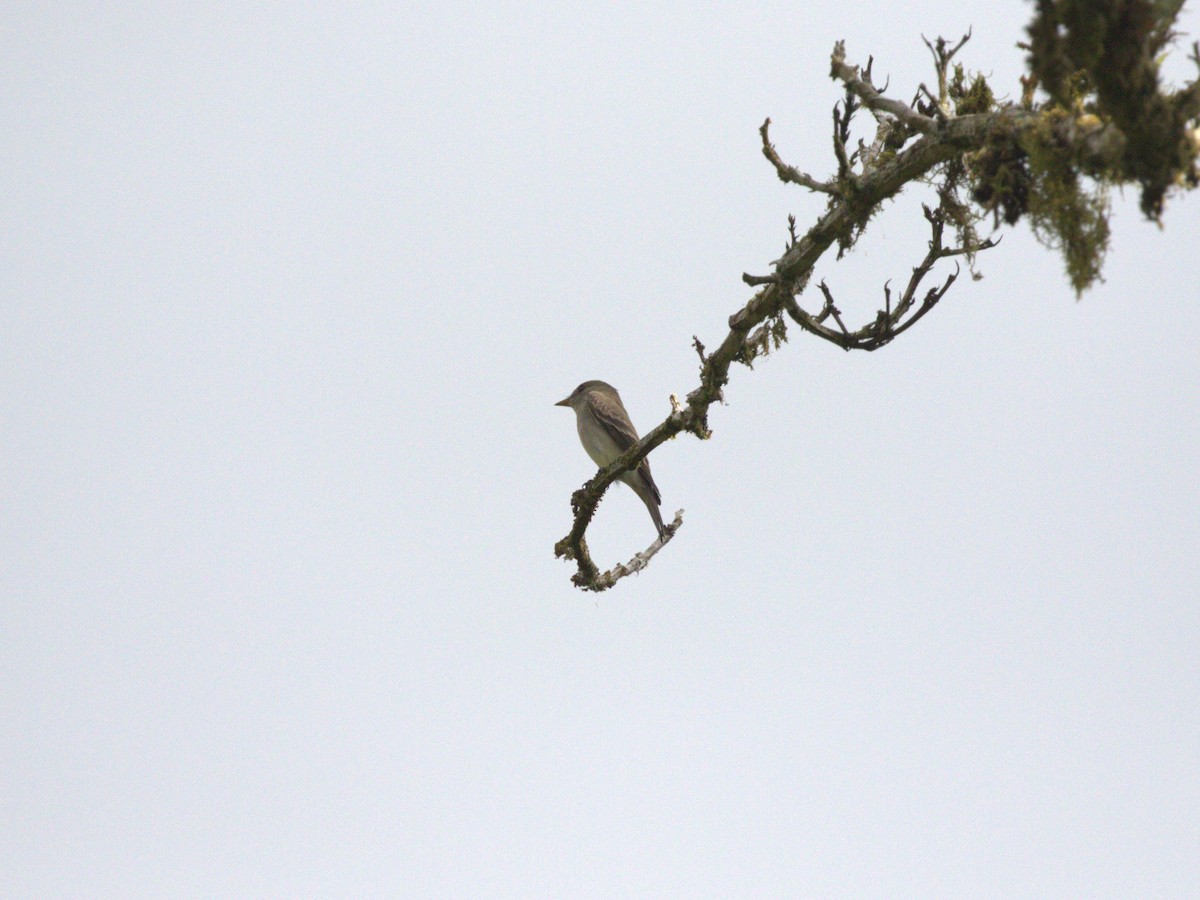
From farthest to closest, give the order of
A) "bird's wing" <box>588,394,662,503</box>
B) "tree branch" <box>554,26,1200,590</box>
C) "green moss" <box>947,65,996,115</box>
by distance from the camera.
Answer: "bird's wing" <box>588,394,662,503</box> → "green moss" <box>947,65,996,115</box> → "tree branch" <box>554,26,1200,590</box>

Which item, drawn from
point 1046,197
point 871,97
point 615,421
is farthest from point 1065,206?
point 615,421

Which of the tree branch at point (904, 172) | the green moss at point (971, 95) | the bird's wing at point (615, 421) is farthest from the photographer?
the bird's wing at point (615, 421)

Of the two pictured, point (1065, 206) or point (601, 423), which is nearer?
point (1065, 206)

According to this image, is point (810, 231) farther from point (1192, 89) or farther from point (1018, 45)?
point (1192, 89)

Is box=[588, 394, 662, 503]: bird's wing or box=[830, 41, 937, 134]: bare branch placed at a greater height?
box=[588, 394, 662, 503]: bird's wing

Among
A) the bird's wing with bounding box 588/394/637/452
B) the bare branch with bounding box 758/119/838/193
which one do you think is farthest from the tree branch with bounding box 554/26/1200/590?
the bird's wing with bounding box 588/394/637/452

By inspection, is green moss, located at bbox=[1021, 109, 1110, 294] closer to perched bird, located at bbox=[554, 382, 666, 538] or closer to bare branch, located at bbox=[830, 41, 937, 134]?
bare branch, located at bbox=[830, 41, 937, 134]

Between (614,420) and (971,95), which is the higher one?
(614,420)

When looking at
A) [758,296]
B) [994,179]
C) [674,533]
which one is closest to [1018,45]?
[994,179]

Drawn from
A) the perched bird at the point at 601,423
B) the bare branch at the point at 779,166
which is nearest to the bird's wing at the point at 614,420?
the perched bird at the point at 601,423

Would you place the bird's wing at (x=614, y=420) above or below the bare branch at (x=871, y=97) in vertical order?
above

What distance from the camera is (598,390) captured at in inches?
598

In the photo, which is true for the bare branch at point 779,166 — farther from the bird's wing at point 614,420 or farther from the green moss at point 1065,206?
the bird's wing at point 614,420

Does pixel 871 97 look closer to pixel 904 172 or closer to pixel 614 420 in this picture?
pixel 904 172
